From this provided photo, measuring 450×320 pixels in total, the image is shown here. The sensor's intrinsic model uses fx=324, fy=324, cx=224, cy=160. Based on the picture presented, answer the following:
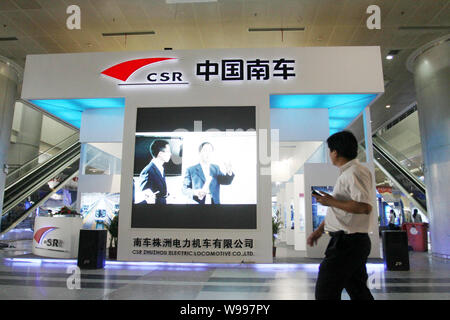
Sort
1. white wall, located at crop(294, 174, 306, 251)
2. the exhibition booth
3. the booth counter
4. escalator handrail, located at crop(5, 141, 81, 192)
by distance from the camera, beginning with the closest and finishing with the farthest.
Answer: the exhibition booth < the booth counter < white wall, located at crop(294, 174, 306, 251) < escalator handrail, located at crop(5, 141, 81, 192)

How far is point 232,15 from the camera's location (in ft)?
24.6

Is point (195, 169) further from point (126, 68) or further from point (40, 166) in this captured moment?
point (40, 166)

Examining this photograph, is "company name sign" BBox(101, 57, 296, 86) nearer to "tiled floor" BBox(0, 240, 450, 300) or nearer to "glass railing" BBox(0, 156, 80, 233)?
"tiled floor" BBox(0, 240, 450, 300)

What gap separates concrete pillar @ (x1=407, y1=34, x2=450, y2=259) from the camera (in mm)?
7711

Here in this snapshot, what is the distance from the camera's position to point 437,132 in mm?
7988

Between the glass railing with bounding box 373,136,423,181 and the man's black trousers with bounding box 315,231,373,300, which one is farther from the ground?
the glass railing with bounding box 373,136,423,181

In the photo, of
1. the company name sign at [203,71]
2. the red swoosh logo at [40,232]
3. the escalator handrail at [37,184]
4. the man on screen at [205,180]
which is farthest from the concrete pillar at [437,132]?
the escalator handrail at [37,184]

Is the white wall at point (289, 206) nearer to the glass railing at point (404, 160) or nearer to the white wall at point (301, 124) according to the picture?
the white wall at point (301, 124)

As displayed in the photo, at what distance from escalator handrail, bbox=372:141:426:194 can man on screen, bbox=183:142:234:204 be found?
9219mm

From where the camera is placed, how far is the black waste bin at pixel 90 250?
541 cm

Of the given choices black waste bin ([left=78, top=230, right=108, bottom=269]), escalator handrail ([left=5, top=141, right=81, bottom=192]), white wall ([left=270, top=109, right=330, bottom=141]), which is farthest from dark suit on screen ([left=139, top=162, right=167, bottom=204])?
escalator handrail ([left=5, top=141, right=81, bottom=192])

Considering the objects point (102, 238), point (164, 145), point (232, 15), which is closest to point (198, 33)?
point (232, 15)

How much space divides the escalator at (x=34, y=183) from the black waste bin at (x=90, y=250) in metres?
6.21
